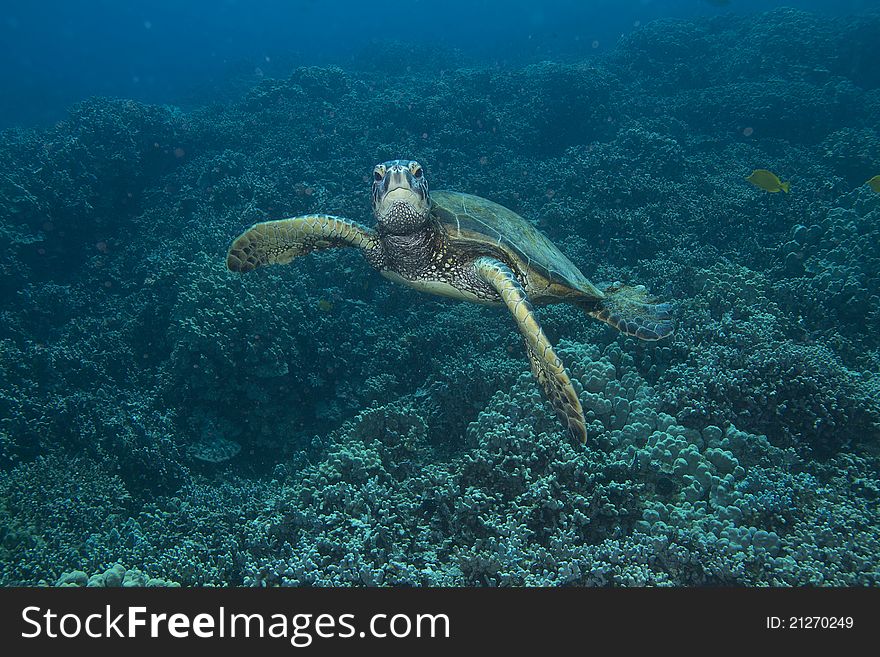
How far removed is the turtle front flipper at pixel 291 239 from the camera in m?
4.25

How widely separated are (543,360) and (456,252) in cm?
149

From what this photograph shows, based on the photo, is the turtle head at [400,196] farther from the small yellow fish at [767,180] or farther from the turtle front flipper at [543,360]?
the small yellow fish at [767,180]

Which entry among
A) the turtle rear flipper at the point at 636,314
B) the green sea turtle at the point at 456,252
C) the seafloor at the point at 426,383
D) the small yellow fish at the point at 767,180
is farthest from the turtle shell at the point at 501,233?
the small yellow fish at the point at 767,180

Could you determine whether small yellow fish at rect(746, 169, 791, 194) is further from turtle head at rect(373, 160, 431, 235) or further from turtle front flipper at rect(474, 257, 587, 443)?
turtle head at rect(373, 160, 431, 235)

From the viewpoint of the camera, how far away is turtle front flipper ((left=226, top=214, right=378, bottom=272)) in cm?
425

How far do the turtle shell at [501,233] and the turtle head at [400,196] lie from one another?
428mm

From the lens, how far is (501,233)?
13.6 feet

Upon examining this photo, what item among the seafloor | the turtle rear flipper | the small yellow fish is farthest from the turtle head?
the small yellow fish

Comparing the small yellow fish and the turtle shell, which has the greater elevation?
the small yellow fish

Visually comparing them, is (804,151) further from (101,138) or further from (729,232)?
(101,138)

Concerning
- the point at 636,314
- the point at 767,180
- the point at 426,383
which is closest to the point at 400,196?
the point at 426,383

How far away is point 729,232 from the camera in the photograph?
6320 mm

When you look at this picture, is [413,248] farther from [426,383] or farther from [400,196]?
[426,383]

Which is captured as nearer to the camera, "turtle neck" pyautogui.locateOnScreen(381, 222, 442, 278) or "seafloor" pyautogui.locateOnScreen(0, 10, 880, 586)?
"seafloor" pyautogui.locateOnScreen(0, 10, 880, 586)
